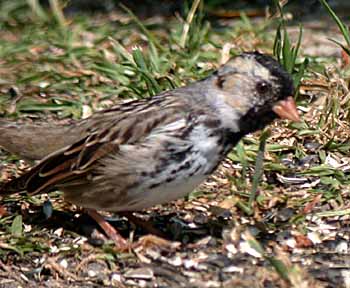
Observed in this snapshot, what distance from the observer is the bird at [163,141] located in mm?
3635

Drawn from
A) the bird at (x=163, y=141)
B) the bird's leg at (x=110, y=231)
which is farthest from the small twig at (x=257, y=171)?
the bird's leg at (x=110, y=231)

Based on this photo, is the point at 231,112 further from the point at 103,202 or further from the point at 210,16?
the point at 210,16

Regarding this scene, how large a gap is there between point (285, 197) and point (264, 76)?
0.59 meters

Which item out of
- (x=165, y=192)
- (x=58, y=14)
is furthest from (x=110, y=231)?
(x=58, y=14)

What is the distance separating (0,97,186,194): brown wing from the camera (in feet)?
12.4

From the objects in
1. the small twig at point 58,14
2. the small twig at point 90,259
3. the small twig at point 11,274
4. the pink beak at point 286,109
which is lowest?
the small twig at point 11,274

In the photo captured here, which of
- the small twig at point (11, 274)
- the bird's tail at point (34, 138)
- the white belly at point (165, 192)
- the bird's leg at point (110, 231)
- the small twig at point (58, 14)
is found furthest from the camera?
the small twig at point (58, 14)

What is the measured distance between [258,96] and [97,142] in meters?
0.54

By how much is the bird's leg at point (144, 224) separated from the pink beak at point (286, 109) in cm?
58

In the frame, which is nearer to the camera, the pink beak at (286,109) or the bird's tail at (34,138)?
the pink beak at (286,109)

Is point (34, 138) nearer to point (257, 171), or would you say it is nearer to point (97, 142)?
point (97, 142)

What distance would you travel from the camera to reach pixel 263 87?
3695 millimetres

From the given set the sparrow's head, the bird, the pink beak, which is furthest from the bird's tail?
the pink beak

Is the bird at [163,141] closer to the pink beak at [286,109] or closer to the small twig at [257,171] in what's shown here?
the pink beak at [286,109]
